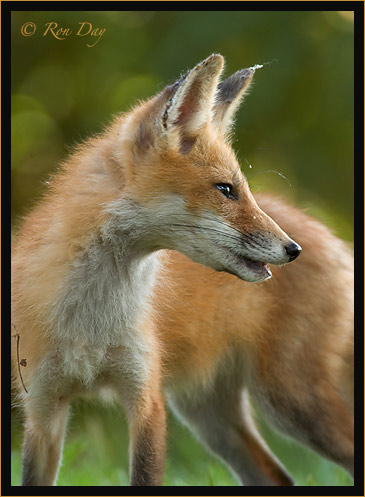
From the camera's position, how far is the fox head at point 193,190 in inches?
175

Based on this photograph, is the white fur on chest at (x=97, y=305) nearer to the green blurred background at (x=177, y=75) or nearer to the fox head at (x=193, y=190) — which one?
the fox head at (x=193, y=190)

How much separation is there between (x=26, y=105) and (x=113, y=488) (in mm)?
5238

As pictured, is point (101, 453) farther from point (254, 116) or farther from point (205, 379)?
point (254, 116)

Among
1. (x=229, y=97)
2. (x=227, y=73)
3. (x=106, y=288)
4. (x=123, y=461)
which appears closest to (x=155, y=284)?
(x=106, y=288)

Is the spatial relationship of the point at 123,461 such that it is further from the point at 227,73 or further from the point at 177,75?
the point at 227,73

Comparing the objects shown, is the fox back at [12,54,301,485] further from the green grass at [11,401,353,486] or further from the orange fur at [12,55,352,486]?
the green grass at [11,401,353,486]

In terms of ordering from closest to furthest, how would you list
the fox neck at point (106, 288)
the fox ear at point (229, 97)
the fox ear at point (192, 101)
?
the fox ear at point (192, 101) → the fox neck at point (106, 288) → the fox ear at point (229, 97)

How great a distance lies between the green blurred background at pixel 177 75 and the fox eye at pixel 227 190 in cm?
303

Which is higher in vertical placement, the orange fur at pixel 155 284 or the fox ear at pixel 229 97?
the fox ear at pixel 229 97

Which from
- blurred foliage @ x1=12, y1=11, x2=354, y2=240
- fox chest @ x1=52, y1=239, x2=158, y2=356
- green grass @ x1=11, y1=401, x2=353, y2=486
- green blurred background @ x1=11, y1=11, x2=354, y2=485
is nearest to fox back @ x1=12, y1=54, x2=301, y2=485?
fox chest @ x1=52, y1=239, x2=158, y2=356

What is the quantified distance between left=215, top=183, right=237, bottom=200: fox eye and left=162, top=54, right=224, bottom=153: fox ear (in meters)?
0.31

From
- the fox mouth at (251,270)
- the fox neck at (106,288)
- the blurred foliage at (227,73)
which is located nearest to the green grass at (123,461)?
the fox neck at (106,288)

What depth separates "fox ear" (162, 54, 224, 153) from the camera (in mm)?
4266

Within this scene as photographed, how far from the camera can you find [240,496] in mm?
5008
